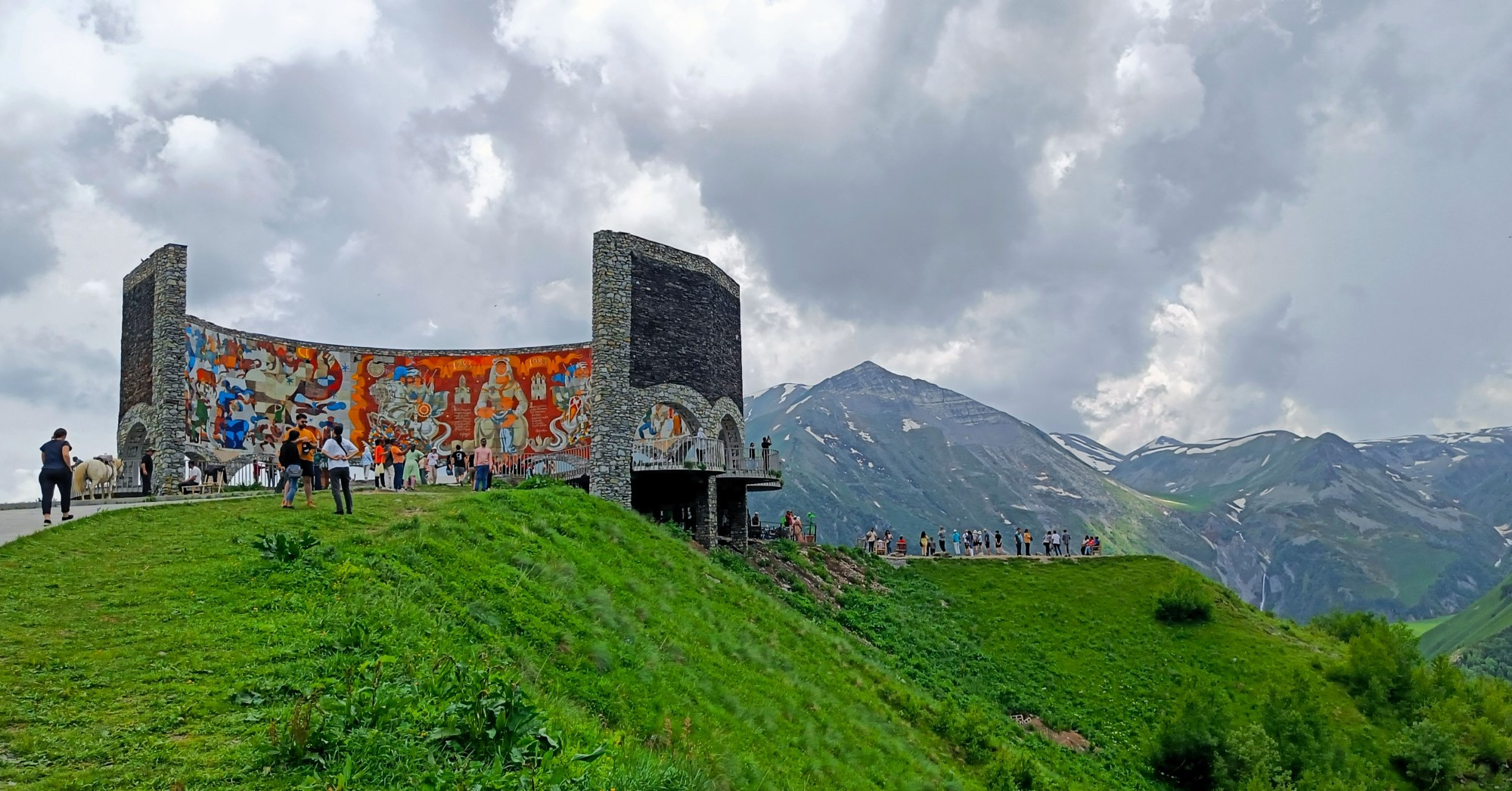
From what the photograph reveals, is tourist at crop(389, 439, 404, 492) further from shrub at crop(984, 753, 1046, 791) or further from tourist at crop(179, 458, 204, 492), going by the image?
shrub at crop(984, 753, 1046, 791)

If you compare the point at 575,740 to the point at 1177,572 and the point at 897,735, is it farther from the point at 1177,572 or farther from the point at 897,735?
the point at 1177,572

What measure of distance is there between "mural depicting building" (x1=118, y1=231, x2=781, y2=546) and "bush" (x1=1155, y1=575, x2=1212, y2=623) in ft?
51.5

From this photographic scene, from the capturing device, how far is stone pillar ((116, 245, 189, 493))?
32625 mm

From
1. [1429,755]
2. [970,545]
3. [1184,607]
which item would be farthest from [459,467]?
[1429,755]

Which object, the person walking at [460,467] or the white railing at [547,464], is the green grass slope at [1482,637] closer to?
the white railing at [547,464]

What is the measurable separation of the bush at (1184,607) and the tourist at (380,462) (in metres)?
29.0

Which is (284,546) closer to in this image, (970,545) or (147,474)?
(147,474)

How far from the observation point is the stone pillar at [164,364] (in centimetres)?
3262

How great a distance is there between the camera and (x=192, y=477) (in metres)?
32.1

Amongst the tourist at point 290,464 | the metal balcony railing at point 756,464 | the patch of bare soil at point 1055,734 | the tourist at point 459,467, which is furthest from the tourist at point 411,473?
the patch of bare soil at point 1055,734

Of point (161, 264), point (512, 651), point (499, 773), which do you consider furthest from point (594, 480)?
point (499, 773)

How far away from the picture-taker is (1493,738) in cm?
3103

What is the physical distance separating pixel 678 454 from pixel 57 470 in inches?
762

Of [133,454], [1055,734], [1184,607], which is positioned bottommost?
[1055,734]
